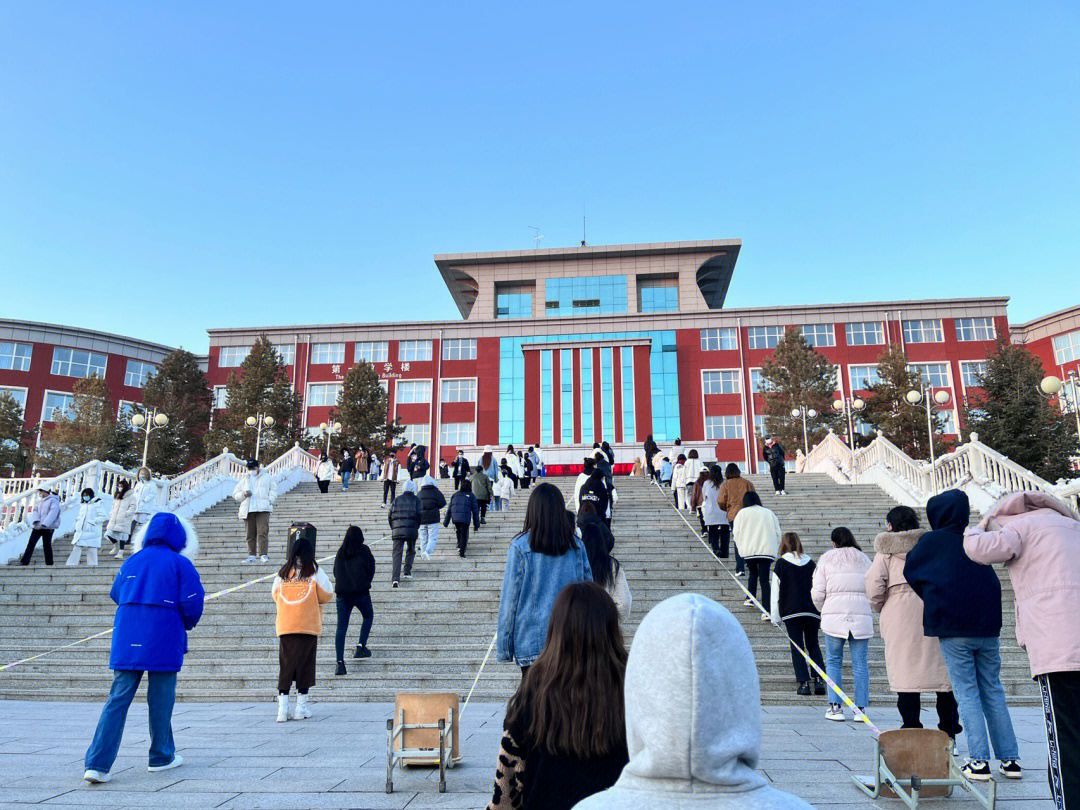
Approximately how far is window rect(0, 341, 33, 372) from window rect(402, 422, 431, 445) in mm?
26309

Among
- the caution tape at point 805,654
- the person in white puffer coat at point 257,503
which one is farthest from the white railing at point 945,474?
the person in white puffer coat at point 257,503

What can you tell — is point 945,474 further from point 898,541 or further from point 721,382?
point 721,382

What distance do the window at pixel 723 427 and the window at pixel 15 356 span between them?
46565 millimetres

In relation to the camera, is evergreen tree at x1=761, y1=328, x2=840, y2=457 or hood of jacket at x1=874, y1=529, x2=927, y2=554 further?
evergreen tree at x1=761, y1=328, x2=840, y2=457

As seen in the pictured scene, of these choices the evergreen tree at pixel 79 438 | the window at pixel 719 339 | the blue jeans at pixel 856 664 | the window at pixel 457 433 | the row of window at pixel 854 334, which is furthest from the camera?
the window at pixel 457 433

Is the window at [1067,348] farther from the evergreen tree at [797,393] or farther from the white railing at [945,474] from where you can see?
the white railing at [945,474]

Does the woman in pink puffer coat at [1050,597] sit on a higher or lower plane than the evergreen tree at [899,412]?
lower

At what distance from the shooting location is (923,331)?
54.7m

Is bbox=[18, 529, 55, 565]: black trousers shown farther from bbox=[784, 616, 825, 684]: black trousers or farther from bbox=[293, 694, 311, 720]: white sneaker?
bbox=[784, 616, 825, 684]: black trousers

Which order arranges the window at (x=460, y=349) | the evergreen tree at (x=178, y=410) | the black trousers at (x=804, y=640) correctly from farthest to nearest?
the window at (x=460, y=349) → the evergreen tree at (x=178, y=410) → the black trousers at (x=804, y=640)

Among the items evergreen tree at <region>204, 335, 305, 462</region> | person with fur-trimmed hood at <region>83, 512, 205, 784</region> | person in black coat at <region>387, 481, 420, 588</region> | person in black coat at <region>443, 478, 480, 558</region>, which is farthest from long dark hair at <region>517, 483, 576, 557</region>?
evergreen tree at <region>204, 335, 305, 462</region>

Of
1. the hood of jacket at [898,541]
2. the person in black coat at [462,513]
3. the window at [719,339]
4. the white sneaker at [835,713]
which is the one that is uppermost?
the window at [719,339]

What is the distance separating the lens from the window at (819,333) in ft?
180

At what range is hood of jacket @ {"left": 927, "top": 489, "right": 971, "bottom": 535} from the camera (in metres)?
5.47
